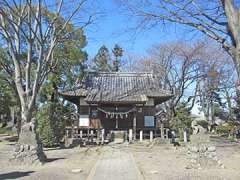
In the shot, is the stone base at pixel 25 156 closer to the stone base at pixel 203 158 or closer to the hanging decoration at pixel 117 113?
the stone base at pixel 203 158

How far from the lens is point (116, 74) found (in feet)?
97.3

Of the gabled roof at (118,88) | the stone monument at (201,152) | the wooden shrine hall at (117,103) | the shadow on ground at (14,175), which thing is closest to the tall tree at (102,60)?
the gabled roof at (118,88)

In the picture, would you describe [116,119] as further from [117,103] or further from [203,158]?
[203,158]

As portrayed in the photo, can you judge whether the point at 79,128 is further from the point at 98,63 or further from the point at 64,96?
the point at 98,63

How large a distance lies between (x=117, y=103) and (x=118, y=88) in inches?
101

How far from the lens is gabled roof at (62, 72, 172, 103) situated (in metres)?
24.9

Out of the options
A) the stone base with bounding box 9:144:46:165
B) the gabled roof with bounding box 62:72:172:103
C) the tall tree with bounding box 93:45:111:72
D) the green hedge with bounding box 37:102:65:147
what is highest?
the tall tree with bounding box 93:45:111:72

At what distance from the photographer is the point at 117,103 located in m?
25.0

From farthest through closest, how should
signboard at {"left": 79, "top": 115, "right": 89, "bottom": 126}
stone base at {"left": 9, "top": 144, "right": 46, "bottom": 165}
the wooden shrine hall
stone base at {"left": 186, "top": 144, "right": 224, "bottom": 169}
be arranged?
1. signboard at {"left": 79, "top": 115, "right": 89, "bottom": 126}
2. the wooden shrine hall
3. stone base at {"left": 9, "top": 144, "right": 46, "bottom": 165}
4. stone base at {"left": 186, "top": 144, "right": 224, "bottom": 169}

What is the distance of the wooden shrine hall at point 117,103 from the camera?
24891 mm

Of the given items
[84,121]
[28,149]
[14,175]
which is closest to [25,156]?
[28,149]

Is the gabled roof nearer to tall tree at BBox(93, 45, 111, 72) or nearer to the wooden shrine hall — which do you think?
the wooden shrine hall

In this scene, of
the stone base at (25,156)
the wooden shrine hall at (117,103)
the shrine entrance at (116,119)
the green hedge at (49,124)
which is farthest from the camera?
the shrine entrance at (116,119)

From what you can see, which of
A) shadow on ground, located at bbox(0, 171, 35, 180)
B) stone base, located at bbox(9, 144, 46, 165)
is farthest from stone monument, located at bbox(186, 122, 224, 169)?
stone base, located at bbox(9, 144, 46, 165)
